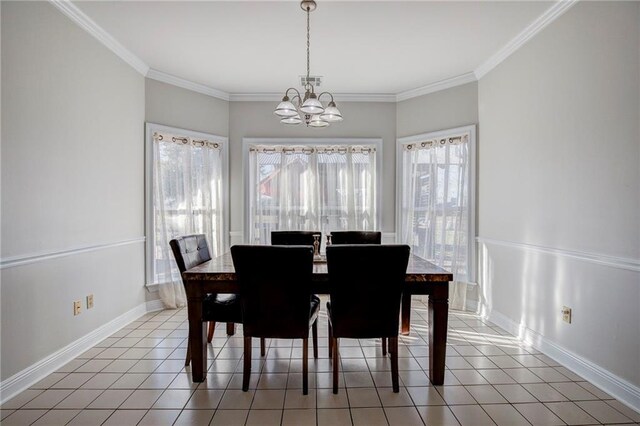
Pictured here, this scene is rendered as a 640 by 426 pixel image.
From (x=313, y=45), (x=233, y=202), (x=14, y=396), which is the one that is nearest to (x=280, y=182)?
(x=233, y=202)

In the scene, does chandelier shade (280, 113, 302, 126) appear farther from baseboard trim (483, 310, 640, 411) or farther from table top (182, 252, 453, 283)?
baseboard trim (483, 310, 640, 411)

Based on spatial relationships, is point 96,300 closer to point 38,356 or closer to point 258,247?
point 38,356

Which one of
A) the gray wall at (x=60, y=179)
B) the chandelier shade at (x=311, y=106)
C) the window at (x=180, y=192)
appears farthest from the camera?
the window at (x=180, y=192)

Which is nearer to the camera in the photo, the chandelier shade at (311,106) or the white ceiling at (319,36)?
the chandelier shade at (311,106)

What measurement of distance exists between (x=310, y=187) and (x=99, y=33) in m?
2.58

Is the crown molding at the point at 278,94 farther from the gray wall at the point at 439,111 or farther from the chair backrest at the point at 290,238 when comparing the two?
the chair backrest at the point at 290,238

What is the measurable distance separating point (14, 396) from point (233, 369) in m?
1.27

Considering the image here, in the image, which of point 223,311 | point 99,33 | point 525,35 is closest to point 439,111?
point 525,35

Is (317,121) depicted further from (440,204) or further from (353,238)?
(440,204)

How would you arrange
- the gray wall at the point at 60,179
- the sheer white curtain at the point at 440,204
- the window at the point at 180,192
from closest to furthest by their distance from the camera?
1. the gray wall at the point at 60,179
2. the window at the point at 180,192
3. the sheer white curtain at the point at 440,204

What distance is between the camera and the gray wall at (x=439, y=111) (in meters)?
3.82

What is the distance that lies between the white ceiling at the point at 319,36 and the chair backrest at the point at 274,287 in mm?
1834

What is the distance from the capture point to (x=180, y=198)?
3.94 metres

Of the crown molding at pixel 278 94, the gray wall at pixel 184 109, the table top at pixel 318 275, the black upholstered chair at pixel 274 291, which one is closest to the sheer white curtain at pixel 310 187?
the gray wall at pixel 184 109
